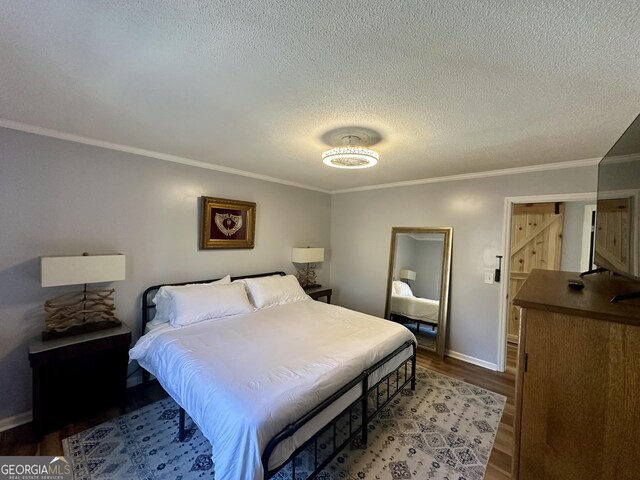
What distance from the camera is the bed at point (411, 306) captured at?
152 inches

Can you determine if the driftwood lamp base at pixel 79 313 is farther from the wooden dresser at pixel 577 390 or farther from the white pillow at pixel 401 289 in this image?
the white pillow at pixel 401 289

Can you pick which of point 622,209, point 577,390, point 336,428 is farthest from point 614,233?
point 336,428

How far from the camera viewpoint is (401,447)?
6.87 feet

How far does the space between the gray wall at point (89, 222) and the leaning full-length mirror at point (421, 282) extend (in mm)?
2237

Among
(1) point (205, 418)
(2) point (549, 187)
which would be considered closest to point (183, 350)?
(1) point (205, 418)

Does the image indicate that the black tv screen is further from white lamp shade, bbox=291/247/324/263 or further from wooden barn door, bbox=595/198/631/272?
white lamp shade, bbox=291/247/324/263

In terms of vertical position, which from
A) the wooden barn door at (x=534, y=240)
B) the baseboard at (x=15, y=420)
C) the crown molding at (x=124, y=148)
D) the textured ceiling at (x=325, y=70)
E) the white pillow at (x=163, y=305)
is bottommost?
the baseboard at (x=15, y=420)

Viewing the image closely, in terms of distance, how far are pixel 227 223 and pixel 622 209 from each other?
11.6 feet

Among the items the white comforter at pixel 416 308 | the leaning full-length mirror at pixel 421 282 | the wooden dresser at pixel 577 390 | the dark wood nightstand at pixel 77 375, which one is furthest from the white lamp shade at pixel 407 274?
the dark wood nightstand at pixel 77 375

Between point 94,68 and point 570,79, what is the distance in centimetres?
254

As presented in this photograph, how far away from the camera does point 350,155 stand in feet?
7.14

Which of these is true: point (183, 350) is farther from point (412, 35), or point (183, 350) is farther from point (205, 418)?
point (412, 35)

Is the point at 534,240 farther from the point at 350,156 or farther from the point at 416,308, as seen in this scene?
the point at 350,156

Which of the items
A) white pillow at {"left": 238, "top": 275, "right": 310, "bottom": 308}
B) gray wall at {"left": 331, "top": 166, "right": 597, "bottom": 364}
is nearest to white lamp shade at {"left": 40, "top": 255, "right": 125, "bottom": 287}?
white pillow at {"left": 238, "top": 275, "right": 310, "bottom": 308}
